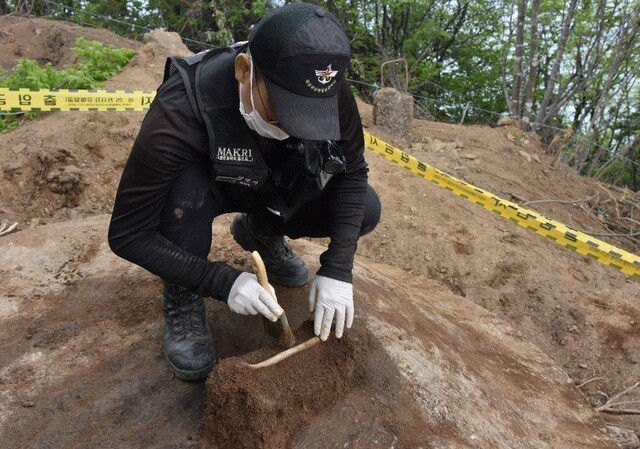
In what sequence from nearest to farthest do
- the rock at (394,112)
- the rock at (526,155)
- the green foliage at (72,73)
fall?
the green foliage at (72,73) → the rock at (394,112) → the rock at (526,155)

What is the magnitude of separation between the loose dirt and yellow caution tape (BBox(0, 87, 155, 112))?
0.13 m

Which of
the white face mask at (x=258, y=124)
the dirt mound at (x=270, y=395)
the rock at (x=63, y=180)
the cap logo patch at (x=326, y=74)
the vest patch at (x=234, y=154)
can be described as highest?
the cap logo patch at (x=326, y=74)

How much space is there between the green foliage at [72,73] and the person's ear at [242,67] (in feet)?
16.0

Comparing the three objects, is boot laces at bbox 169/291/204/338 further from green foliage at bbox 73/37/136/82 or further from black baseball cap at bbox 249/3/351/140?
green foliage at bbox 73/37/136/82

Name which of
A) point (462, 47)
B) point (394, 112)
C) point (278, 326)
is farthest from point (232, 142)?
point (462, 47)

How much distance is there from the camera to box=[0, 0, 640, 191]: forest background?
30.7 feet

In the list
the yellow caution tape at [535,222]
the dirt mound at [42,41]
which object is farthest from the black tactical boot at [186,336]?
the dirt mound at [42,41]

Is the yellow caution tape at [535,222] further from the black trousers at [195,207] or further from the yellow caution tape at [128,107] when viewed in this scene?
the black trousers at [195,207]

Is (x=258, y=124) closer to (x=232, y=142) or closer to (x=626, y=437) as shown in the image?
(x=232, y=142)

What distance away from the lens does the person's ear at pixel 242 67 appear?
5.27 ft

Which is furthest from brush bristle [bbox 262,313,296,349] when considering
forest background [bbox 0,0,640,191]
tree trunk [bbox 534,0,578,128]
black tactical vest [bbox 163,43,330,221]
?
forest background [bbox 0,0,640,191]

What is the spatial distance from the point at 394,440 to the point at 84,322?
1.50 meters

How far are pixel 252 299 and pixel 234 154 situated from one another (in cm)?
53

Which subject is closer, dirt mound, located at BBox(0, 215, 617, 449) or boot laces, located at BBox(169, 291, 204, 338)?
dirt mound, located at BBox(0, 215, 617, 449)
